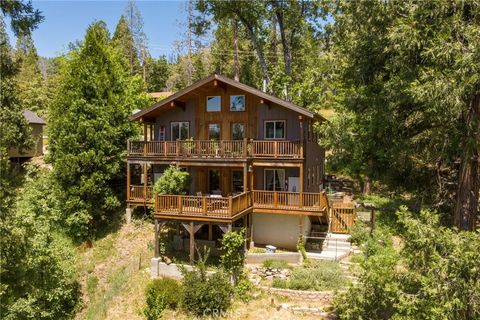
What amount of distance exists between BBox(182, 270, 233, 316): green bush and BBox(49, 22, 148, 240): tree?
9541 mm

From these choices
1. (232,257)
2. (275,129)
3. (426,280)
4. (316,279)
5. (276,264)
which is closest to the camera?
(426,280)

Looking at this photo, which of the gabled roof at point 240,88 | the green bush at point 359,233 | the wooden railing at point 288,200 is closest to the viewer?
the wooden railing at point 288,200

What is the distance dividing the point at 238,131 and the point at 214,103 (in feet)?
7.28

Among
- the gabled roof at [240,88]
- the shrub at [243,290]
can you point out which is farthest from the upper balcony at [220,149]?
the shrub at [243,290]

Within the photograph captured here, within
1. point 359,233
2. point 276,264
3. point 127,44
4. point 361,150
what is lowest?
point 276,264

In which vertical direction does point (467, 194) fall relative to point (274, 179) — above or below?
below

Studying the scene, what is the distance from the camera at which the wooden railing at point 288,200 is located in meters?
19.0

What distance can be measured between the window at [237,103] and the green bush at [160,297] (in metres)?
10.3

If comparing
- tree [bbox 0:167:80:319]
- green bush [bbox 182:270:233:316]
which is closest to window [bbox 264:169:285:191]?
green bush [bbox 182:270:233:316]

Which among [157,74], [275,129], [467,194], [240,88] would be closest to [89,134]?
[240,88]

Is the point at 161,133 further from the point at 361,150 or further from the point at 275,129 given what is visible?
the point at 361,150

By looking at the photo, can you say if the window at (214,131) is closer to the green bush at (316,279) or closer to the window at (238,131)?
the window at (238,131)

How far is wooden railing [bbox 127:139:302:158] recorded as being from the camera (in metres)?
19.4

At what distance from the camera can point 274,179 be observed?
69.1 feet
